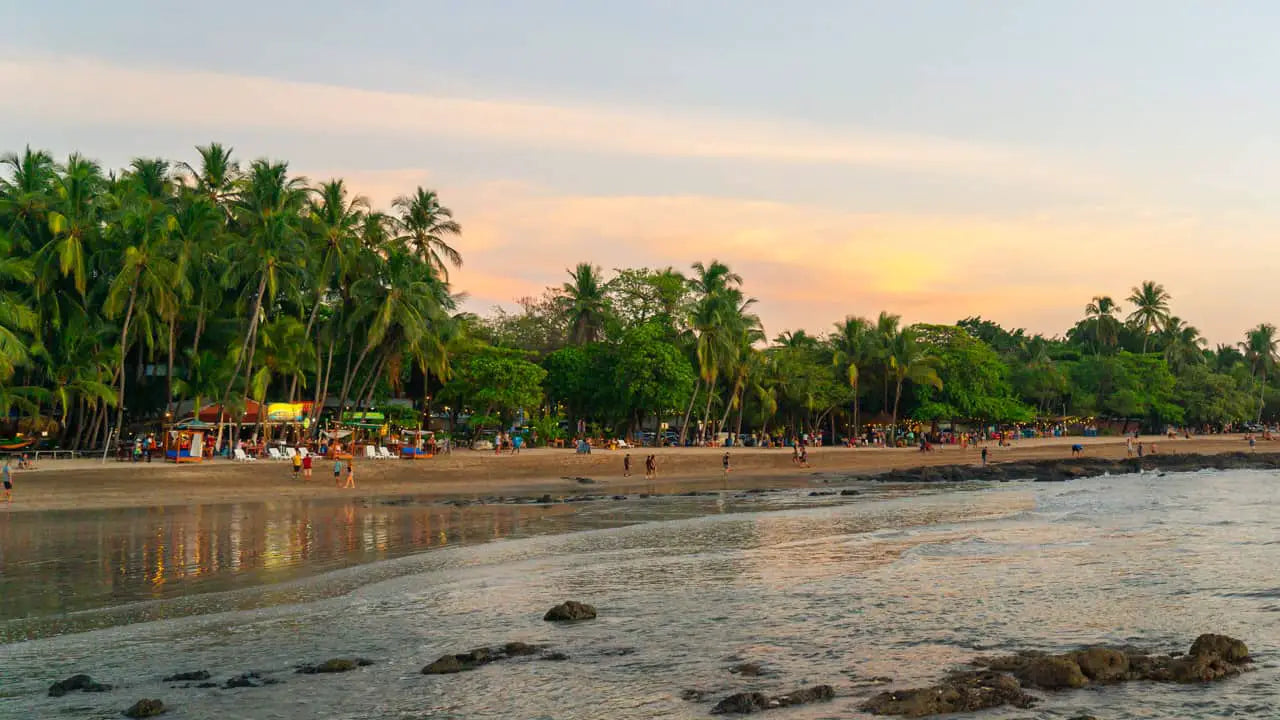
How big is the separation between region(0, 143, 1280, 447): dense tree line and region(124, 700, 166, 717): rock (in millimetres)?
30661

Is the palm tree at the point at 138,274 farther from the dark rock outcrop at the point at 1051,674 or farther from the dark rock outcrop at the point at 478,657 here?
the dark rock outcrop at the point at 1051,674

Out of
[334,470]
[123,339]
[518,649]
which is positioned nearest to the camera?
[518,649]

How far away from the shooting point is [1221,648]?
1027 cm

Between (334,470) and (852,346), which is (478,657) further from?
(852,346)

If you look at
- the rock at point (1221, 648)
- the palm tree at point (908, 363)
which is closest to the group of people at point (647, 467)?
the palm tree at point (908, 363)

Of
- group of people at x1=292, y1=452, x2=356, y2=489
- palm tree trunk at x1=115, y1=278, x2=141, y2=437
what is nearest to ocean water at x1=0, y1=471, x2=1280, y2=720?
group of people at x1=292, y1=452, x2=356, y2=489

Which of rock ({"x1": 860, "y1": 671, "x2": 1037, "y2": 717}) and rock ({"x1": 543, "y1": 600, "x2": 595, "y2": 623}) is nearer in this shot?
rock ({"x1": 860, "y1": 671, "x2": 1037, "y2": 717})

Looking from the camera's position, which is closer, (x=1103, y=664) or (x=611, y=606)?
(x=1103, y=664)

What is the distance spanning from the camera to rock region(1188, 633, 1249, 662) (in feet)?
33.4

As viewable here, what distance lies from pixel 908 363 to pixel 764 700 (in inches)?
2543

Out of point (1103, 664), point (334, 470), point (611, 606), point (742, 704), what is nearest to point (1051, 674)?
point (1103, 664)

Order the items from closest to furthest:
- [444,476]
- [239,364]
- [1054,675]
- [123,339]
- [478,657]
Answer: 1. [1054,675]
2. [478,657]
3. [444,476]
4. [123,339]
5. [239,364]

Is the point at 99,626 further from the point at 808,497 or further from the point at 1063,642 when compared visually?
the point at 808,497

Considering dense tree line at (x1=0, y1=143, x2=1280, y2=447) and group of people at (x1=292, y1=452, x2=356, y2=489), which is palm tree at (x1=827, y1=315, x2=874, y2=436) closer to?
dense tree line at (x1=0, y1=143, x2=1280, y2=447)
